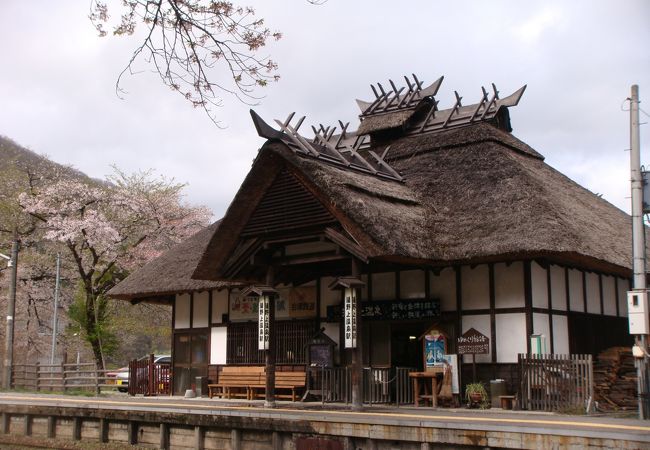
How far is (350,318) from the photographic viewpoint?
15672 mm

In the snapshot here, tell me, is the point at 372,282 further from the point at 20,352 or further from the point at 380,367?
the point at 20,352

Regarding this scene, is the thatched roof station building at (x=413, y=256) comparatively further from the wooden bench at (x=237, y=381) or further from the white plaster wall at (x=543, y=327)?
the wooden bench at (x=237, y=381)

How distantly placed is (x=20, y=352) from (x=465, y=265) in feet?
98.1

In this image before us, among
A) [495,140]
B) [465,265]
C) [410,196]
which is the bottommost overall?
[465,265]

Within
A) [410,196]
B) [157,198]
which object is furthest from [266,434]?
[157,198]

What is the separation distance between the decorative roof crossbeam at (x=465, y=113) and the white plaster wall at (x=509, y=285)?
24.2ft

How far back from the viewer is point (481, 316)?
16969mm

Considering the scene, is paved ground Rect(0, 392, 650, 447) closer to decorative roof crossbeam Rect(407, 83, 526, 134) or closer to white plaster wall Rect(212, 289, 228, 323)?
white plaster wall Rect(212, 289, 228, 323)

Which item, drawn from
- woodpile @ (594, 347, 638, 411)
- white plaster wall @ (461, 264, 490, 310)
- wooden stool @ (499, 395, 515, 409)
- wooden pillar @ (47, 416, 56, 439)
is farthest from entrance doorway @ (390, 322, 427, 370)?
wooden pillar @ (47, 416, 56, 439)

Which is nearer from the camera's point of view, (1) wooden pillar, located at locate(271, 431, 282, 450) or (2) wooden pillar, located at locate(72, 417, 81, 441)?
(1) wooden pillar, located at locate(271, 431, 282, 450)

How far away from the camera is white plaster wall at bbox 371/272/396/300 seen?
60.6ft

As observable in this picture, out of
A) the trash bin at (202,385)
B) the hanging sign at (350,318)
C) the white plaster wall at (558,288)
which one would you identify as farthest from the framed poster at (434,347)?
the trash bin at (202,385)

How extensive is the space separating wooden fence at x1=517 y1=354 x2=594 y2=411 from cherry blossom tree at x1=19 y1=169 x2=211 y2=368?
68.8ft

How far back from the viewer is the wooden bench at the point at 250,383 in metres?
19.0
